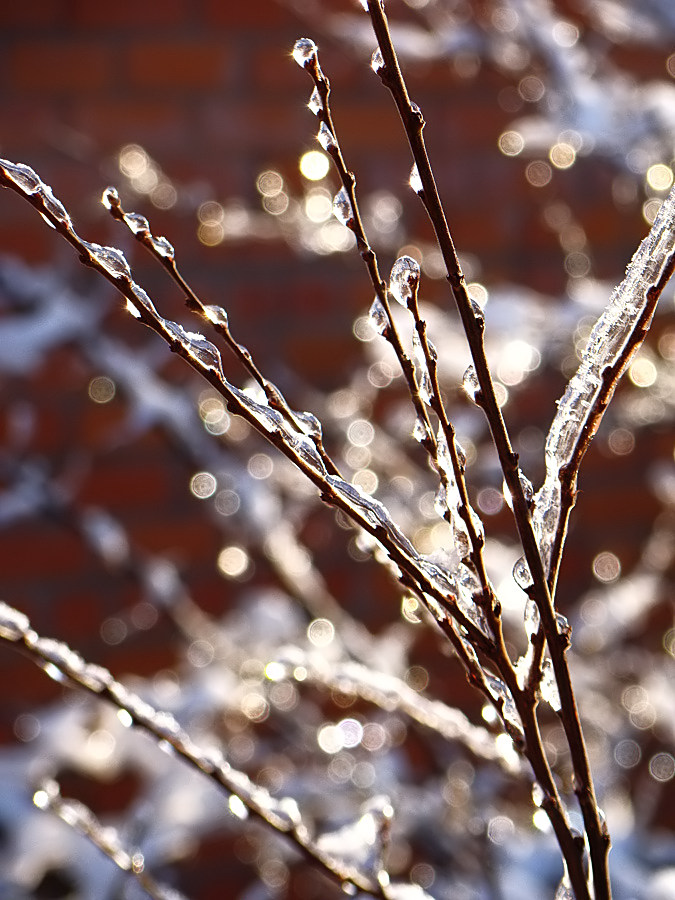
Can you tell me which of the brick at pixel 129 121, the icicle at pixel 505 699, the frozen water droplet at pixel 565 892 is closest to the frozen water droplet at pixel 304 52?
the icicle at pixel 505 699

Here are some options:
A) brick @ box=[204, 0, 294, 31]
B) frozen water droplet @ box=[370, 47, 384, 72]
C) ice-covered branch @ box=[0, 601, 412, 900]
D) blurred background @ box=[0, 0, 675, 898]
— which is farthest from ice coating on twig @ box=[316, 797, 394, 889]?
brick @ box=[204, 0, 294, 31]

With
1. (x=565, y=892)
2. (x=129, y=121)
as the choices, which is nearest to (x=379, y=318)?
(x=565, y=892)

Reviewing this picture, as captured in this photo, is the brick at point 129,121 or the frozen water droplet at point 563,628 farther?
the brick at point 129,121

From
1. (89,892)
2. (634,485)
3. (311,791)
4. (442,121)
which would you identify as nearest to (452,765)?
(311,791)

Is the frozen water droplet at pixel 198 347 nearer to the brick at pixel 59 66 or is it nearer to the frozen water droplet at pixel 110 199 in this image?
the frozen water droplet at pixel 110 199

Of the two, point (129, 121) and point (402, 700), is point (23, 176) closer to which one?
point (402, 700)

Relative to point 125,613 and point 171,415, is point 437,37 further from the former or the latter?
point 125,613
